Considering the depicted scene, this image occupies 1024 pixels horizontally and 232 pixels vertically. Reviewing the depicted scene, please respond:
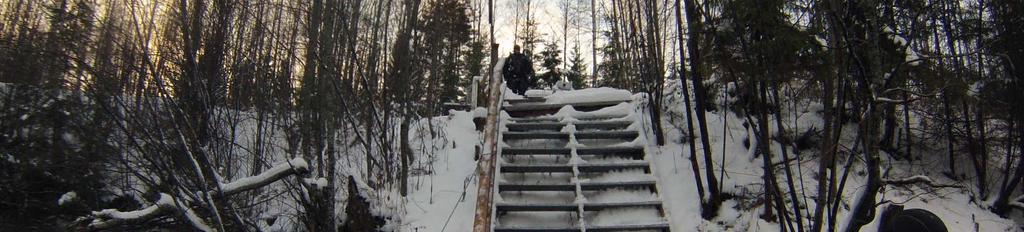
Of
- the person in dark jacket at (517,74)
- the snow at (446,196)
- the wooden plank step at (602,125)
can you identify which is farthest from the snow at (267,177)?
the person in dark jacket at (517,74)

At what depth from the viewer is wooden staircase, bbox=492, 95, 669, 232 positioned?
5.25 metres

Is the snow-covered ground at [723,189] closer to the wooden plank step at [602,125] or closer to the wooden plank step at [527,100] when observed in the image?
the wooden plank step at [602,125]

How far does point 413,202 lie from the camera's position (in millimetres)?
5836

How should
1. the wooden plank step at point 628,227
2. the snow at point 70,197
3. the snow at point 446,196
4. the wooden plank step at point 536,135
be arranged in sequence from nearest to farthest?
the wooden plank step at point 628,227
the snow at point 446,196
the wooden plank step at point 536,135
the snow at point 70,197

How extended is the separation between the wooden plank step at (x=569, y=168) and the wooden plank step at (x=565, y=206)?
2.31 ft

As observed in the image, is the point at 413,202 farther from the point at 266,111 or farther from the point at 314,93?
the point at 266,111

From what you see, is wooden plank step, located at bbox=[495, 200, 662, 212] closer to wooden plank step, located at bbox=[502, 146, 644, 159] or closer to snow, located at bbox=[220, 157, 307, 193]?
wooden plank step, located at bbox=[502, 146, 644, 159]

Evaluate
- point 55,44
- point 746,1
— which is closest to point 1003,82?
point 746,1

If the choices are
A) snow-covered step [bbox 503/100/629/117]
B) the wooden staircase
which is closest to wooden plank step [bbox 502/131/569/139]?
the wooden staircase

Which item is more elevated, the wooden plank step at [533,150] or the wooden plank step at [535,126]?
the wooden plank step at [535,126]

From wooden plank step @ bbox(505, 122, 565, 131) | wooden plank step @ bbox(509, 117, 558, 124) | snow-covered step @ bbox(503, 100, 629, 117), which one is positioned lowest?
wooden plank step @ bbox(505, 122, 565, 131)

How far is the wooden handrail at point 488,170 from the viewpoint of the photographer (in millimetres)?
4625

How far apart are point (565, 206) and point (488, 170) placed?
0.84 m

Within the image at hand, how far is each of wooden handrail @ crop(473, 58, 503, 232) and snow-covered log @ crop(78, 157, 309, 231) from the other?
66.1 inches
